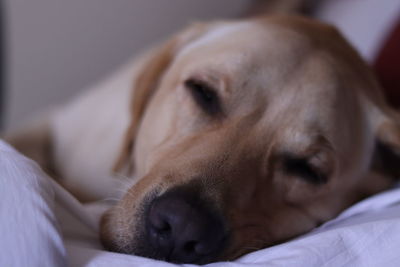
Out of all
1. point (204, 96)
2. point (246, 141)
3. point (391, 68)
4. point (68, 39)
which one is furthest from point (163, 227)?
point (68, 39)

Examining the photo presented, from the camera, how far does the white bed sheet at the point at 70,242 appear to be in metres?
0.82

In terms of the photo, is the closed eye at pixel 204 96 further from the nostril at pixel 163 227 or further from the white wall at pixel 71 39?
the white wall at pixel 71 39

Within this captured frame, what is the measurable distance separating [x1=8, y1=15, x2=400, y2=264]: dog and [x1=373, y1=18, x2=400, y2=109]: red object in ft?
1.19

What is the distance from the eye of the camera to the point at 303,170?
52.9 inches

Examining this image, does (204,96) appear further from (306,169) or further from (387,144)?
(387,144)

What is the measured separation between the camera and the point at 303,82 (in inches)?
52.8

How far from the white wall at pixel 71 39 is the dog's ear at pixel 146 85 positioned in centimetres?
199

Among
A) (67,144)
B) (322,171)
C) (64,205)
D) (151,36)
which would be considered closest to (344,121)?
(322,171)

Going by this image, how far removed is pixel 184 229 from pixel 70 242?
252 millimetres

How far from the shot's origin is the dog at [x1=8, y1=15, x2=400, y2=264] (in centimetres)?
106

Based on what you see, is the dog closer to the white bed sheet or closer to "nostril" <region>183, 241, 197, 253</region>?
"nostril" <region>183, 241, 197, 253</region>

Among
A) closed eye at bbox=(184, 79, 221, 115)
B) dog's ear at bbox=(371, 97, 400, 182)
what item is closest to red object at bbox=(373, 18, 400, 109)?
dog's ear at bbox=(371, 97, 400, 182)

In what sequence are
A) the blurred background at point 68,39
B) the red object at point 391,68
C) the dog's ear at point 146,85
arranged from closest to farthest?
the dog's ear at point 146,85 < the red object at point 391,68 < the blurred background at point 68,39

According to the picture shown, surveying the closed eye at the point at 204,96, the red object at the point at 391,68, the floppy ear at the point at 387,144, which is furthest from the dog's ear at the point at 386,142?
the closed eye at the point at 204,96
